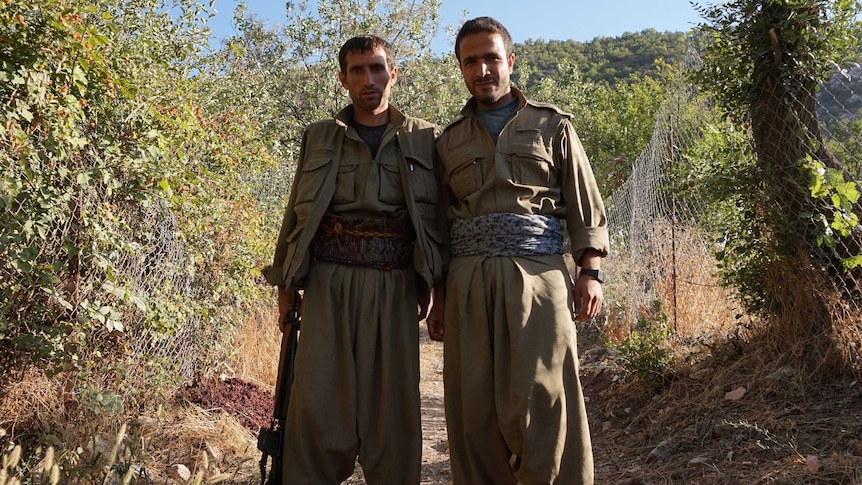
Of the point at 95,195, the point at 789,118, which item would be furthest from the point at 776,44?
the point at 95,195

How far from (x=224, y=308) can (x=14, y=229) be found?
2.14 metres

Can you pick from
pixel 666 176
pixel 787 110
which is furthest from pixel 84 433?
pixel 666 176

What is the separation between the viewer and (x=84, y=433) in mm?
3410

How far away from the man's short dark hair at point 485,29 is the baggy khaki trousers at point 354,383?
998 millimetres

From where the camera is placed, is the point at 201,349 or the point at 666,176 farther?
the point at 666,176

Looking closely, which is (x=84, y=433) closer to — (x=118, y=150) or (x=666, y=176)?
(x=118, y=150)

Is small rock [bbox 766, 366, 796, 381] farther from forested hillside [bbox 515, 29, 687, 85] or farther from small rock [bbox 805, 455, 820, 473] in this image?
forested hillside [bbox 515, 29, 687, 85]

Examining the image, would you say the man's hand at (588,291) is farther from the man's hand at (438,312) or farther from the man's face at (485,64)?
the man's face at (485,64)

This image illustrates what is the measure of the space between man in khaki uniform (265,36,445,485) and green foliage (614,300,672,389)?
2175mm

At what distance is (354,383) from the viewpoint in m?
2.74

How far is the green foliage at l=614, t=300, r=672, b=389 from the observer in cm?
454

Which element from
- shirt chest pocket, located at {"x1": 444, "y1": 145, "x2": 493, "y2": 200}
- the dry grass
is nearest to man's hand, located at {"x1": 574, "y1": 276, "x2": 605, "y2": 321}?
shirt chest pocket, located at {"x1": 444, "y1": 145, "x2": 493, "y2": 200}

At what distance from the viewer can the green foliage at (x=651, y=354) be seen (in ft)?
14.9

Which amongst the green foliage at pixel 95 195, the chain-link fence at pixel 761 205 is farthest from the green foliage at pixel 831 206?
the green foliage at pixel 95 195
